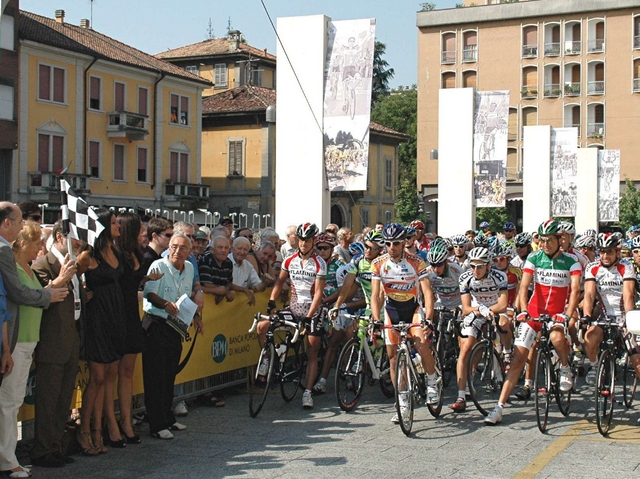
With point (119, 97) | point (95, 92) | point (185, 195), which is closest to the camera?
point (95, 92)

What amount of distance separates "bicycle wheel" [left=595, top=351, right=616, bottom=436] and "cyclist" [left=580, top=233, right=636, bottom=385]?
88 centimetres

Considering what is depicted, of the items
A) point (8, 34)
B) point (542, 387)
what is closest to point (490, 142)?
point (542, 387)

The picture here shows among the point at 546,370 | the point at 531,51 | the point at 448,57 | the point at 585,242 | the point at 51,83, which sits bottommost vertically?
the point at 546,370

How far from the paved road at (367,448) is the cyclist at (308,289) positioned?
755 millimetres

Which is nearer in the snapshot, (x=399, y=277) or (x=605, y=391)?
(x=605, y=391)

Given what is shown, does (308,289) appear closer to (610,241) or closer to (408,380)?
(408,380)

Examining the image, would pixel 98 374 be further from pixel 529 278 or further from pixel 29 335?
pixel 529 278

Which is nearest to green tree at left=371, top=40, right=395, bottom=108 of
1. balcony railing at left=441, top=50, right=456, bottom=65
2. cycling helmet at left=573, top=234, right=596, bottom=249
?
balcony railing at left=441, top=50, right=456, bottom=65

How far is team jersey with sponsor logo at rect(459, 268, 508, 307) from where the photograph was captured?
36.0 ft

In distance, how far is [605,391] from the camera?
9328 mm

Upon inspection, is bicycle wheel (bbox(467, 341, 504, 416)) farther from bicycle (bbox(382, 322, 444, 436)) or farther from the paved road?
bicycle (bbox(382, 322, 444, 436))

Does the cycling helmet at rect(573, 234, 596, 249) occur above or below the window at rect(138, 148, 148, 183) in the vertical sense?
below

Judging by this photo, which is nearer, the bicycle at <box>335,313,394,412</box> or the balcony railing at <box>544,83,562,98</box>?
the bicycle at <box>335,313,394,412</box>

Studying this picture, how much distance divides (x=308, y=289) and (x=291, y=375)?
3.35ft
